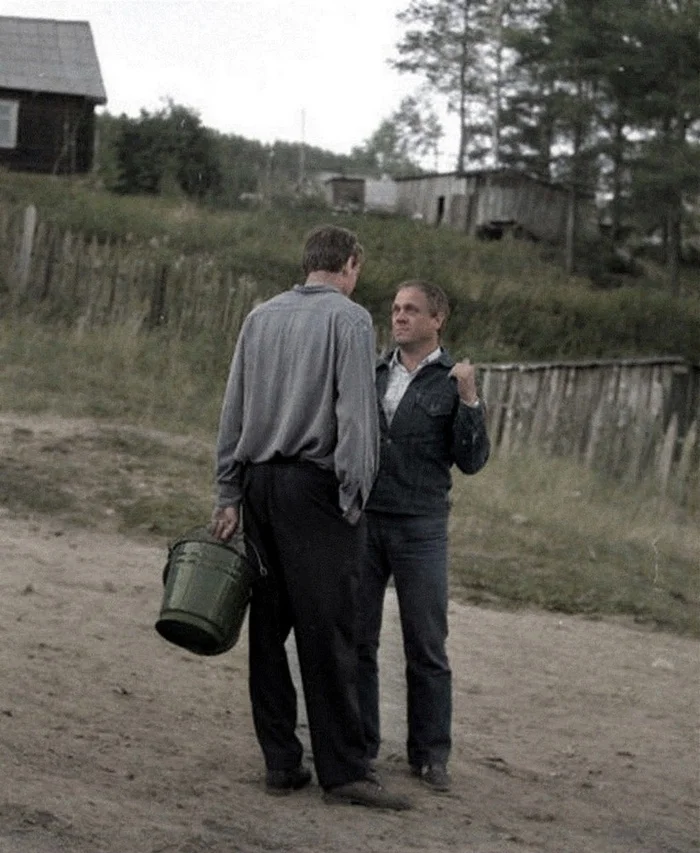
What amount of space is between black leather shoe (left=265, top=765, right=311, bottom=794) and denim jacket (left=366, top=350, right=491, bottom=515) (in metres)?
0.88

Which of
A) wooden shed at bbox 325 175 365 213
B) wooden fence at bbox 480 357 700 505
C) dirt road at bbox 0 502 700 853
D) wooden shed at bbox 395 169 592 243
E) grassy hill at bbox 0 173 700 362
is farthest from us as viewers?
wooden shed at bbox 325 175 365 213

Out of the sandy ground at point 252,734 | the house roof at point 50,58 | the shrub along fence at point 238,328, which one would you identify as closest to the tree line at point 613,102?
the house roof at point 50,58

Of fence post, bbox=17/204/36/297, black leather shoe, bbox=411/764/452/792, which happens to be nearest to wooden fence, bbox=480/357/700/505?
fence post, bbox=17/204/36/297

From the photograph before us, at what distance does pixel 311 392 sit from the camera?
6.29 meters

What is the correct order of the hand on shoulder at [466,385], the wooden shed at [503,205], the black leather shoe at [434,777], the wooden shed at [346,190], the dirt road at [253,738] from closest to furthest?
the dirt road at [253,738] < the hand on shoulder at [466,385] < the black leather shoe at [434,777] < the wooden shed at [503,205] < the wooden shed at [346,190]

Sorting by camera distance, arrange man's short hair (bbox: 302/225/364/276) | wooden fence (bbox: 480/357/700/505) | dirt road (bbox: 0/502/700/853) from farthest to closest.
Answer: wooden fence (bbox: 480/357/700/505) < man's short hair (bbox: 302/225/364/276) < dirt road (bbox: 0/502/700/853)

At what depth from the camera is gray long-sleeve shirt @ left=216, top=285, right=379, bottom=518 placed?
6.24 meters

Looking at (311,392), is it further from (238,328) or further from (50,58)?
(50,58)

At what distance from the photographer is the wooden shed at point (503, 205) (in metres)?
55.5

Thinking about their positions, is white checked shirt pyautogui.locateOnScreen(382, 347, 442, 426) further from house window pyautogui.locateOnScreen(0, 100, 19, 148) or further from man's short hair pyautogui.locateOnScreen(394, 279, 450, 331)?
house window pyautogui.locateOnScreen(0, 100, 19, 148)

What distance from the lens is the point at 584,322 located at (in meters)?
41.1

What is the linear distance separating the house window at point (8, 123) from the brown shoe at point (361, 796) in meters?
43.3

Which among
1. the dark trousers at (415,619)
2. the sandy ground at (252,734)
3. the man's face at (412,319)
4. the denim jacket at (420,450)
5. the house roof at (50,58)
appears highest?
the house roof at (50,58)

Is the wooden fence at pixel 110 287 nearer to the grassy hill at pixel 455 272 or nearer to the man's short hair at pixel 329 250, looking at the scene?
the grassy hill at pixel 455 272
